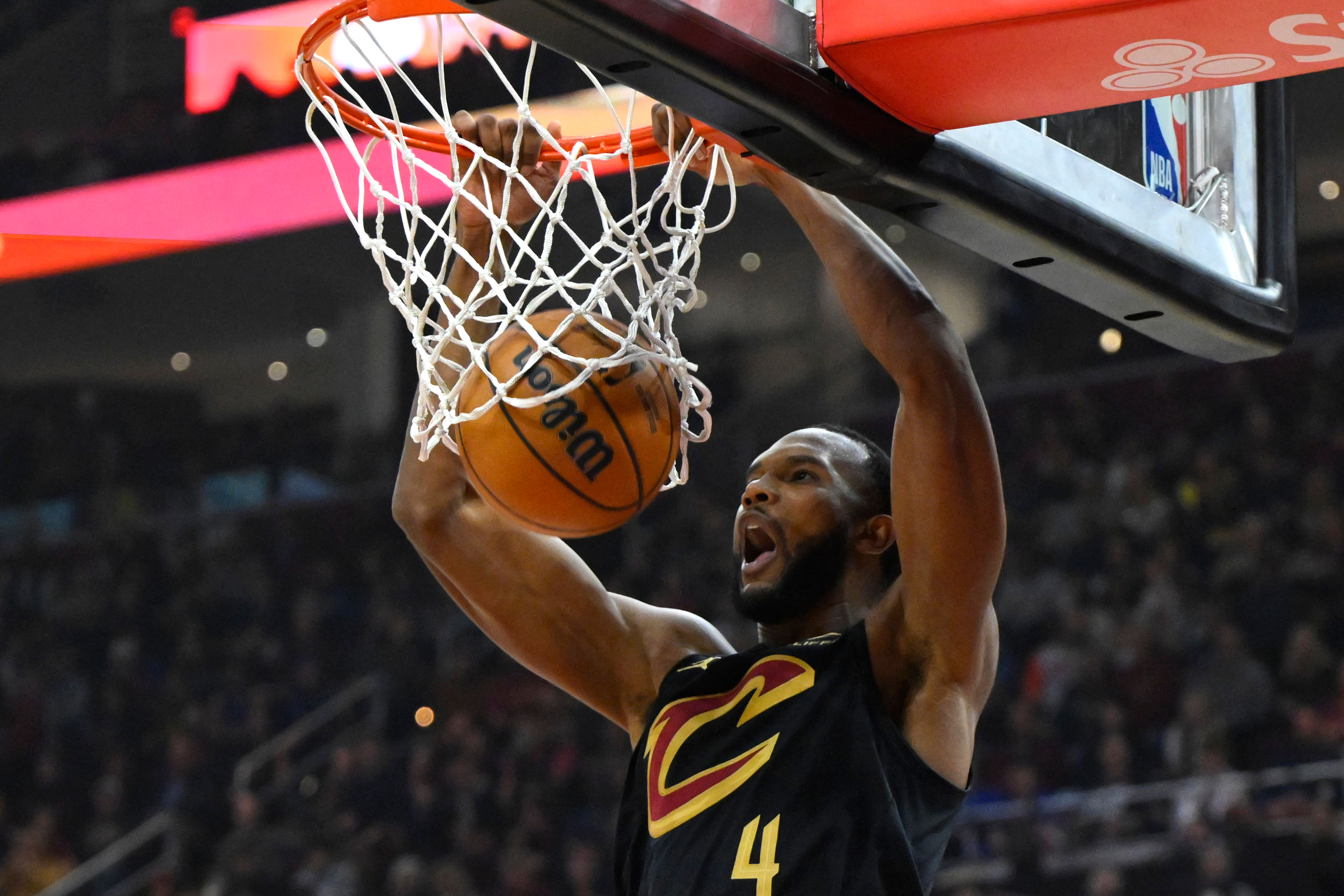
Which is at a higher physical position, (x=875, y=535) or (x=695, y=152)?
(x=695, y=152)

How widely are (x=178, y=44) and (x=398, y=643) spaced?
372 centimetres

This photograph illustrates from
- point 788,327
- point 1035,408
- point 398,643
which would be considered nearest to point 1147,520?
point 1035,408

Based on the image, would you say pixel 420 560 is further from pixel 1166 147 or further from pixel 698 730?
pixel 1166 147

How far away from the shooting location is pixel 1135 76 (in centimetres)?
185

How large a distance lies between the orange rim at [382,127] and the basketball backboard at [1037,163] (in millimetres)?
196

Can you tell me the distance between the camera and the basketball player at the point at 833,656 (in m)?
2.20

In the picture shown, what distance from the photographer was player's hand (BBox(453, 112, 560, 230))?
2521 mm

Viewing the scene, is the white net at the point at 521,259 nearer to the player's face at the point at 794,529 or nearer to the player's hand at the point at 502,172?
the player's hand at the point at 502,172

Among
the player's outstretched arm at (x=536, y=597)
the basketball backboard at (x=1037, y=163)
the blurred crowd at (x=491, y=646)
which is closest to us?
the basketball backboard at (x=1037, y=163)

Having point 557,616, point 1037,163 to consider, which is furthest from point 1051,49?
point 557,616

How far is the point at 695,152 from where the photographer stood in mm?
2268

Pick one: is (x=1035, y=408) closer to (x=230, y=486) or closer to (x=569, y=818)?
(x=569, y=818)

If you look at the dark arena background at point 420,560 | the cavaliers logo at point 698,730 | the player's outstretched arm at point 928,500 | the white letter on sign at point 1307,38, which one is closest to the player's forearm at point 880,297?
the player's outstretched arm at point 928,500

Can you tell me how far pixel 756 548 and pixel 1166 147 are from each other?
881 millimetres
